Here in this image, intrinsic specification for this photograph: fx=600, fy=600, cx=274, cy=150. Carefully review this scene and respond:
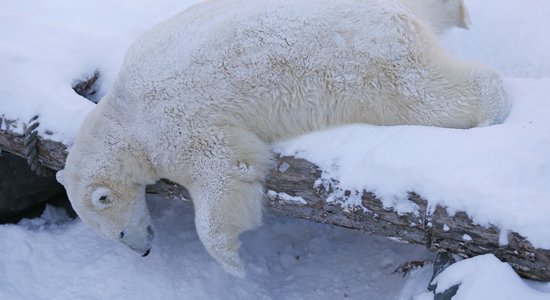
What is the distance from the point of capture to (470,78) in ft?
10.2

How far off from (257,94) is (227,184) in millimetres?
503

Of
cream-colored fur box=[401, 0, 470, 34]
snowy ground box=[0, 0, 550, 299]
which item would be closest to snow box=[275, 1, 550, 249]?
snowy ground box=[0, 0, 550, 299]

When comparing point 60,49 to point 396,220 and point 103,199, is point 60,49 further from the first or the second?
point 396,220

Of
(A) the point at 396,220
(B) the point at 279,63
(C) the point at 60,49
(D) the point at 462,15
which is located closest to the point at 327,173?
(A) the point at 396,220

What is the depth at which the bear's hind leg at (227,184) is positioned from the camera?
314 centimetres

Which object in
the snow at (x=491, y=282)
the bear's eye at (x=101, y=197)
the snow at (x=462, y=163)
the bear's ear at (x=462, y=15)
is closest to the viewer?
the snow at (x=491, y=282)

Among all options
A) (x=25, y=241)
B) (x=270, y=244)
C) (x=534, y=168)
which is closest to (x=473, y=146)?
(x=534, y=168)

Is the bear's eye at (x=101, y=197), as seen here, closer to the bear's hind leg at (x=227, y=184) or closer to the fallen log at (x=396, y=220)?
the fallen log at (x=396, y=220)

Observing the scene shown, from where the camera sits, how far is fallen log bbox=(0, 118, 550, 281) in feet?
7.97

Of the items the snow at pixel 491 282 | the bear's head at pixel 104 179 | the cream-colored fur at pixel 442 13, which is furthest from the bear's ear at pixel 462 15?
the bear's head at pixel 104 179

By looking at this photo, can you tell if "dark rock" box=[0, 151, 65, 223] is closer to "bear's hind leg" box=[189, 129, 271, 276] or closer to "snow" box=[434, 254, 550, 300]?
"bear's hind leg" box=[189, 129, 271, 276]

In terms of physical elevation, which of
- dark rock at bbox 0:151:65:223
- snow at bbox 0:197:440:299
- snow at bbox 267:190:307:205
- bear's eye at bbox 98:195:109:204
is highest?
snow at bbox 267:190:307:205

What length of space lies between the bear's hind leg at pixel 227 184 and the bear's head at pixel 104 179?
421 millimetres

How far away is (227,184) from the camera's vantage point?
3.14 meters
